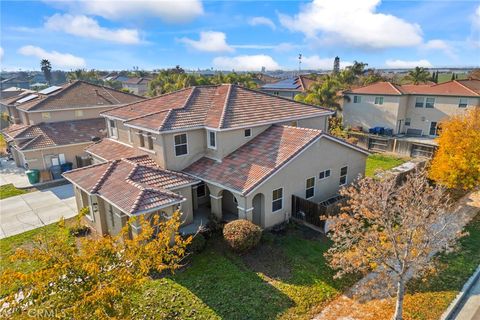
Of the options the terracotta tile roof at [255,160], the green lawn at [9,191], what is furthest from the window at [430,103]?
the green lawn at [9,191]

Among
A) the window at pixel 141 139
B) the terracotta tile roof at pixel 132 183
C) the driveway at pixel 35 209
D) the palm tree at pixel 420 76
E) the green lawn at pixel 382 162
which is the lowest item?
the driveway at pixel 35 209

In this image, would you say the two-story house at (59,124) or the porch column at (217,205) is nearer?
the porch column at (217,205)

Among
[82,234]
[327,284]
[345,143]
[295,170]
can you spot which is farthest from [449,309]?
[82,234]

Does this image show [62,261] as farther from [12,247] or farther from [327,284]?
[12,247]

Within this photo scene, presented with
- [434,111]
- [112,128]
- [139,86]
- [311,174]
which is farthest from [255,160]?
[139,86]

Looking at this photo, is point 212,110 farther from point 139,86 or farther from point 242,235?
point 139,86

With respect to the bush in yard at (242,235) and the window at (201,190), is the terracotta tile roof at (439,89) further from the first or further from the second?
the bush in yard at (242,235)

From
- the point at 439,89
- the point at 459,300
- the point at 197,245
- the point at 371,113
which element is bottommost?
the point at 459,300
